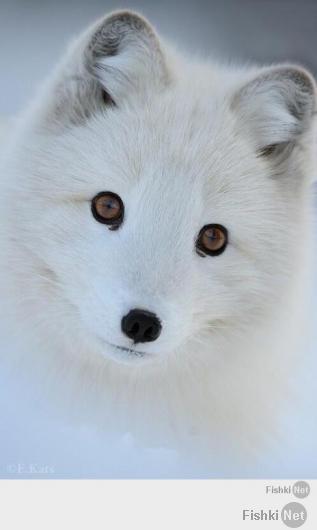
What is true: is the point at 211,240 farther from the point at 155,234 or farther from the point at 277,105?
the point at 277,105

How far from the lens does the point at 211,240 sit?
114 cm

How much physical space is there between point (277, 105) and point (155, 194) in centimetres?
26

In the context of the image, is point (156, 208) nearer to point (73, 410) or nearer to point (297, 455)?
point (73, 410)

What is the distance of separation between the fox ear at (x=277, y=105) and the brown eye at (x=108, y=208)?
0.25 metres

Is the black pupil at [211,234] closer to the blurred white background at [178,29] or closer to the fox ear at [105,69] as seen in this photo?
the fox ear at [105,69]

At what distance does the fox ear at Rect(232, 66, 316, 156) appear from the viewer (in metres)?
1.17

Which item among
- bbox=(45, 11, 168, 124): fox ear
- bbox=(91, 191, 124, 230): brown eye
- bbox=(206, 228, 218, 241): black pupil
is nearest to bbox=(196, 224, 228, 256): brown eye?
bbox=(206, 228, 218, 241): black pupil

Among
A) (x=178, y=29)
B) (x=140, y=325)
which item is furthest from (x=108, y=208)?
(x=178, y=29)

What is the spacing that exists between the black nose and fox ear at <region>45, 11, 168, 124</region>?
36 centimetres

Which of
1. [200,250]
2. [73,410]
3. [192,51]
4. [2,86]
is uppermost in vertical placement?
[192,51]
